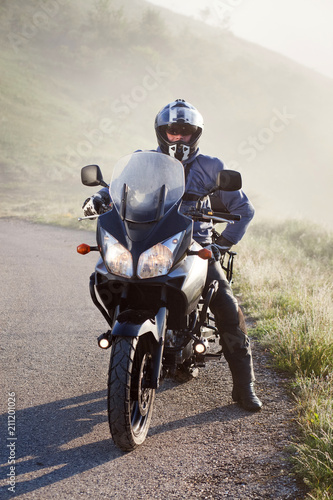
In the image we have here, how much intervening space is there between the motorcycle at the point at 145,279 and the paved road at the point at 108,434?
27 centimetres

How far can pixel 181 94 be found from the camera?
327 feet

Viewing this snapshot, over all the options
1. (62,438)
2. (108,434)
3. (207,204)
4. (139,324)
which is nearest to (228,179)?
(207,204)

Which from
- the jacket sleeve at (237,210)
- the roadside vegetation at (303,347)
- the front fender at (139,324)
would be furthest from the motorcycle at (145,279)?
the roadside vegetation at (303,347)

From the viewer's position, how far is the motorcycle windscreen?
135 inches

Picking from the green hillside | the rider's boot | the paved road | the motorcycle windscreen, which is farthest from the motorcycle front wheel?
the green hillside

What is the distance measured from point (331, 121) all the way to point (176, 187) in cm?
9850

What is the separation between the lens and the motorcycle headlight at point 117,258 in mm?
3299

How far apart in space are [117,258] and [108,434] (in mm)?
1322

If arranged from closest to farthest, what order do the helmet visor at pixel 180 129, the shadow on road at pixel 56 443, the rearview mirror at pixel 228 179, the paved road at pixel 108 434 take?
the paved road at pixel 108 434
the shadow on road at pixel 56 443
the rearview mirror at pixel 228 179
the helmet visor at pixel 180 129

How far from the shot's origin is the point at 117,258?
3332 millimetres

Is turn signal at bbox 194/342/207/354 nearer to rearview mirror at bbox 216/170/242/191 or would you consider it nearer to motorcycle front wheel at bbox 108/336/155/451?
motorcycle front wheel at bbox 108/336/155/451

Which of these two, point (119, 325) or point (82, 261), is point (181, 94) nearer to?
point (82, 261)

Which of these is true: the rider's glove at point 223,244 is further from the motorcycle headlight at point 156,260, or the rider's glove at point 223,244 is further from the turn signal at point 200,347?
the motorcycle headlight at point 156,260

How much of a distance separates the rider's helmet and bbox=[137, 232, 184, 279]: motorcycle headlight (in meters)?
1.32
